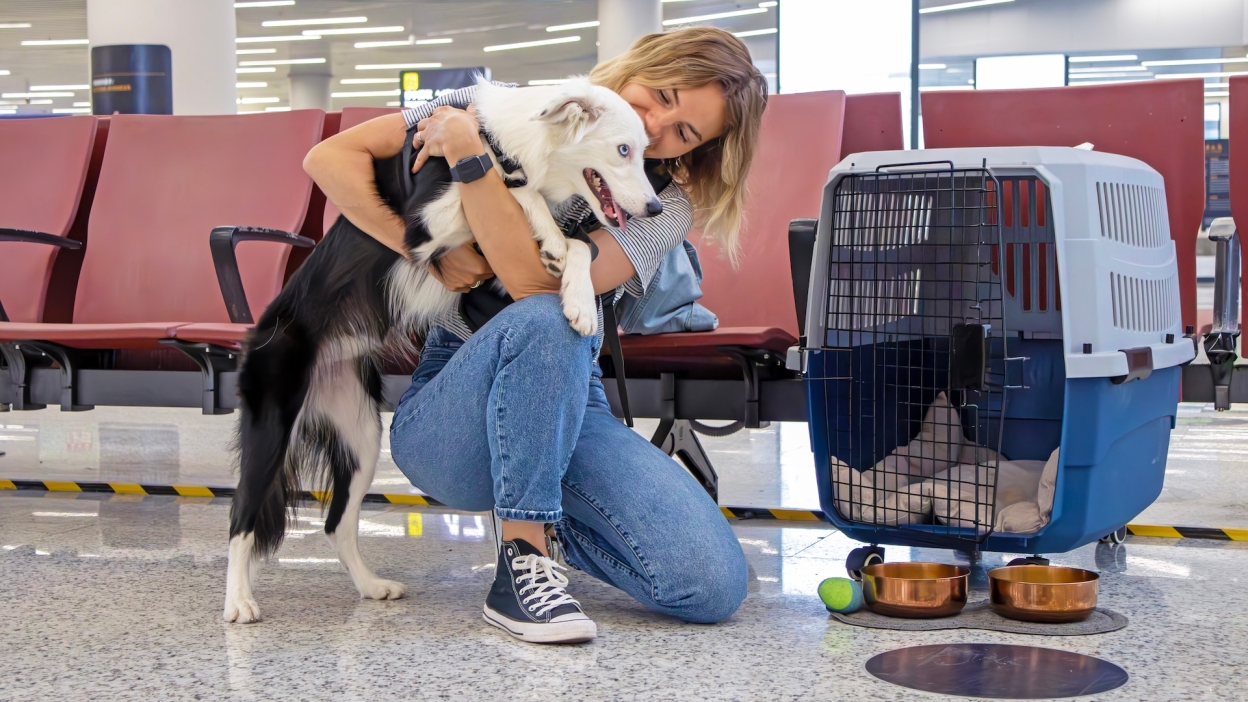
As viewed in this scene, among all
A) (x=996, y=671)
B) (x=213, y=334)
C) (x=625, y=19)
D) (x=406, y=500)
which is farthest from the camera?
(x=625, y=19)

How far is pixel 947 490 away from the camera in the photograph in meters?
1.79

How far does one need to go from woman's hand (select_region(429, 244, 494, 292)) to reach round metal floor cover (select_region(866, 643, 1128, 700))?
887 millimetres

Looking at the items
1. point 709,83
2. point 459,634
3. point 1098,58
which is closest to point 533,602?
point 459,634

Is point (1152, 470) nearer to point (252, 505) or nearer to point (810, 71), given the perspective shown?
point (252, 505)

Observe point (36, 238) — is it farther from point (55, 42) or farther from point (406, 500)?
point (55, 42)

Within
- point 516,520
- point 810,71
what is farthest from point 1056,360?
point 810,71

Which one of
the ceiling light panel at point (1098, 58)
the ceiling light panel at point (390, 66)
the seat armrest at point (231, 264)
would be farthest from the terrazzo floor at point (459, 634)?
the ceiling light panel at point (390, 66)

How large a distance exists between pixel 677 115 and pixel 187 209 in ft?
6.15

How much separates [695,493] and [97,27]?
5310 mm

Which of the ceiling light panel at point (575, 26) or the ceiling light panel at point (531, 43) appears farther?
the ceiling light panel at point (531, 43)

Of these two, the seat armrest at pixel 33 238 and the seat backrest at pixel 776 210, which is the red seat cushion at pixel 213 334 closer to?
the seat armrest at pixel 33 238

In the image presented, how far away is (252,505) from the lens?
173cm

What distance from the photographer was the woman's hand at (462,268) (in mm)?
1778

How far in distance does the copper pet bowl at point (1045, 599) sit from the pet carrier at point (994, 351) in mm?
85
